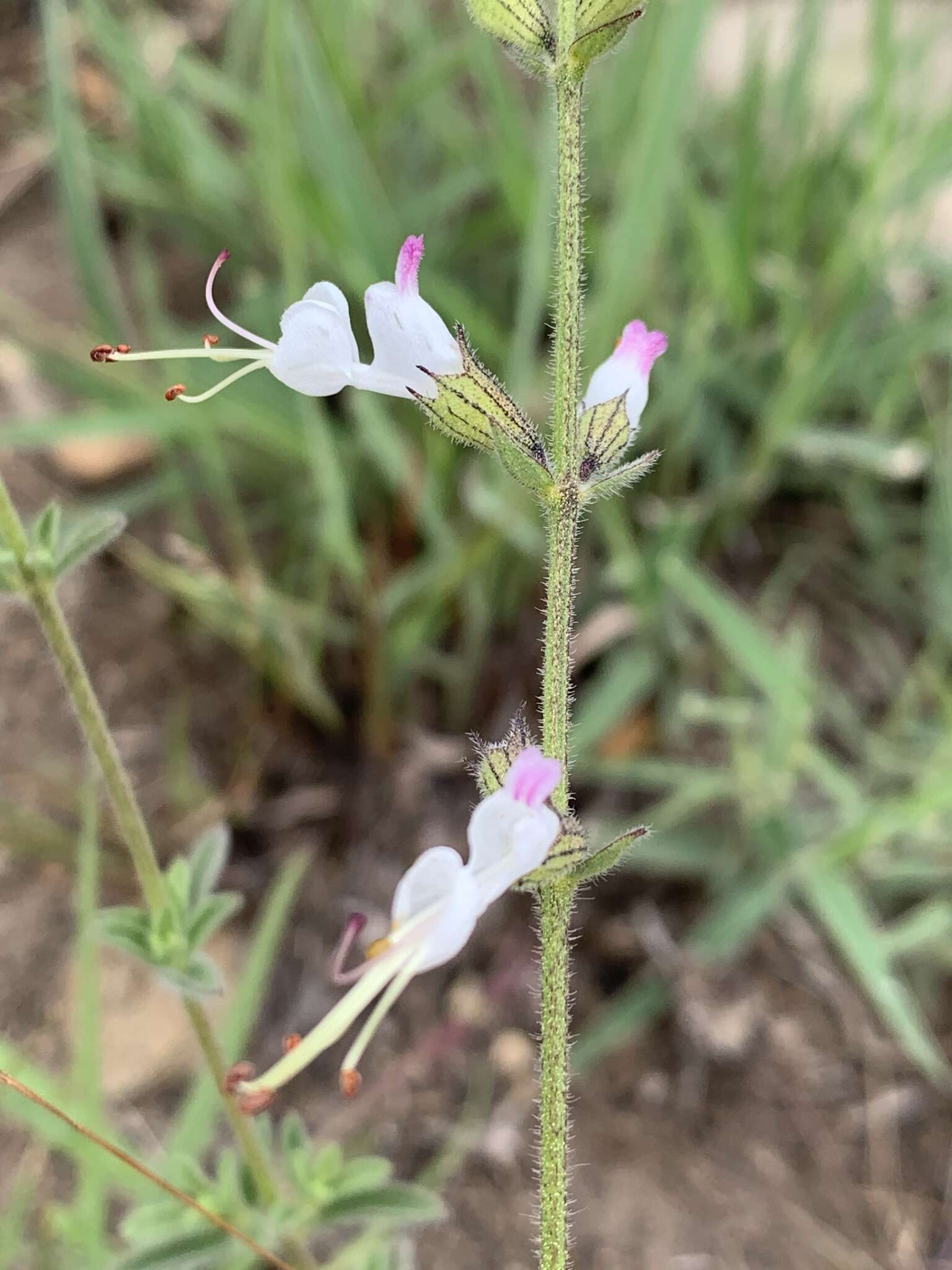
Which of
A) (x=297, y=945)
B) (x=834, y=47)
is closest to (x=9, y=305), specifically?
(x=297, y=945)

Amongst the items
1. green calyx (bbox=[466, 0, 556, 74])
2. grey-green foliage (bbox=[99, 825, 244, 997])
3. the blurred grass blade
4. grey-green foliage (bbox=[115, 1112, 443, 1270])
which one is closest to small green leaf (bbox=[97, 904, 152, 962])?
grey-green foliage (bbox=[99, 825, 244, 997])

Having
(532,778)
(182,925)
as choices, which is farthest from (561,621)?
(182,925)

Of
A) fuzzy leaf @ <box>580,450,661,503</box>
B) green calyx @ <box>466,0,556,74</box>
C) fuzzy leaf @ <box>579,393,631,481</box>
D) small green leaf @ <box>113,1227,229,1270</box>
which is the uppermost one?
green calyx @ <box>466,0,556,74</box>

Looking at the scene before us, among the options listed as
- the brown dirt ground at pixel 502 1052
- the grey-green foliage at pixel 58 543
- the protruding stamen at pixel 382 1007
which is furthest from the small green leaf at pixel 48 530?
the brown dirt ground at pixel 502 1052

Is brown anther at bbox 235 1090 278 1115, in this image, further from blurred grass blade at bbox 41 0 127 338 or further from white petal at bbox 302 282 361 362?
blurred grass blade at bbox 41 0 127 338

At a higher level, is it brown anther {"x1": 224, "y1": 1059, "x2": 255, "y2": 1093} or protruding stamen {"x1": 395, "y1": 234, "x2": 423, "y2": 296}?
protruding stamen {"x1": 395, "y1": 234, "x2": 423, "y2": 296}

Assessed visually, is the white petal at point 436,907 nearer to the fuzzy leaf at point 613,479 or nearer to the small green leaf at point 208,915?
the fuzzy leaf at point 613,479
